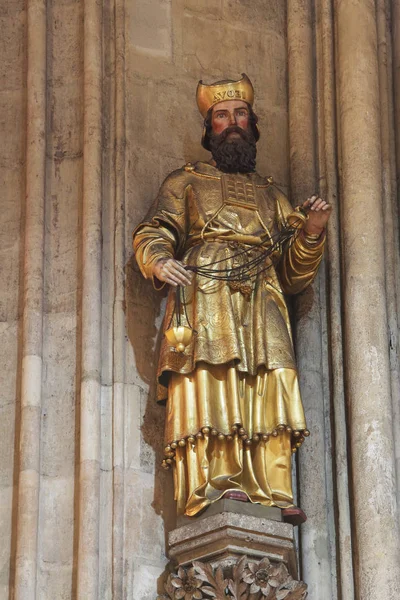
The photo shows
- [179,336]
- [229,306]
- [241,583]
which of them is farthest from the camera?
[229,306]

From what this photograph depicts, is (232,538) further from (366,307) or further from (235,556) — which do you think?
(366,307)

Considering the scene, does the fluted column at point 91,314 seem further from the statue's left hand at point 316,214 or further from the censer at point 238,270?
the statue's left hand at point 316,214

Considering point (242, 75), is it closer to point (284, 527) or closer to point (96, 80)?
point (96, 80)

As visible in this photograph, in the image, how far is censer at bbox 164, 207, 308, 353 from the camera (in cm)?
654

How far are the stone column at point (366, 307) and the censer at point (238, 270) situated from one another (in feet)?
1.10

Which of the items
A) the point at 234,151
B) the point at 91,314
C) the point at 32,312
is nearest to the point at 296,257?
the point at 234,151

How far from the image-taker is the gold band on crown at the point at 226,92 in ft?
23.3

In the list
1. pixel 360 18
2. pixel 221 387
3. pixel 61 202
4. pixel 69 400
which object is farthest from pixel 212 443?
pixel 360 18

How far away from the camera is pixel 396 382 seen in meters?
7.04

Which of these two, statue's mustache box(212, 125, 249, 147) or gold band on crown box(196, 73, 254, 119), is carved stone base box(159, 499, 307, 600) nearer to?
statue's mustache box(212, 125, 249, 147)

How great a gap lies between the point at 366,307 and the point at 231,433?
832 millimetres

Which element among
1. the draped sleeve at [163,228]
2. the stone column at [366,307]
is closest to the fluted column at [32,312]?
the draped sleeve at [163,228]

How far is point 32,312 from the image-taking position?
6.99 meters

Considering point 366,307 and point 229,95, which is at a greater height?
point 229,95
